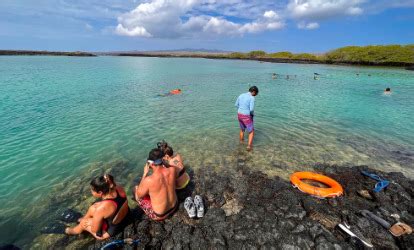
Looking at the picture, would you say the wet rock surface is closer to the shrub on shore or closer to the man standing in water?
the man standing in water

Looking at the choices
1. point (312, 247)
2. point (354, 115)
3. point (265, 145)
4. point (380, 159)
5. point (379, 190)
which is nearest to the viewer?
point (312, 247)

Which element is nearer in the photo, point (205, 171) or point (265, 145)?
Result: point (205, 171)

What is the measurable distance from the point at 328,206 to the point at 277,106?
14.8 metres

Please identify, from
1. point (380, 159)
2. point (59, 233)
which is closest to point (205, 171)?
point (59, 233)

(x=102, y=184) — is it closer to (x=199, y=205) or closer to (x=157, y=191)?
(x=157, y=191)

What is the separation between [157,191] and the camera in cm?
587

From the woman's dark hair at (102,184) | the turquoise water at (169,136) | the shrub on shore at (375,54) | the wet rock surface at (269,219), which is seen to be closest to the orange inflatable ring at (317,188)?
the wet rock surface at (269,219)

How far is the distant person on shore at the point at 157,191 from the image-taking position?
5656 millimetres

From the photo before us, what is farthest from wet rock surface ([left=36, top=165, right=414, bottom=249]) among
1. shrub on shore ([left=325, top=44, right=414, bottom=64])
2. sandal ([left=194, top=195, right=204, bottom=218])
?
shrub on shore ([left=325, top=44, right=414, bottom=64])

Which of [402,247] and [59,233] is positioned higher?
[402,247]

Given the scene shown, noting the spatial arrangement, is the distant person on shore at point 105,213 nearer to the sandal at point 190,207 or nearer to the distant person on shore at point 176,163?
the sandal at point 190,207

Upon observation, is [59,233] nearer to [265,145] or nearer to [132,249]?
[132,249]

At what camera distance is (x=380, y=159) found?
1059 centimetres

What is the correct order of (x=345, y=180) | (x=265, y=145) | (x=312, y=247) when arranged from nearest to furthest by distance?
(x=312, y=247), (x=345, y=180), (x=265, y=145)
